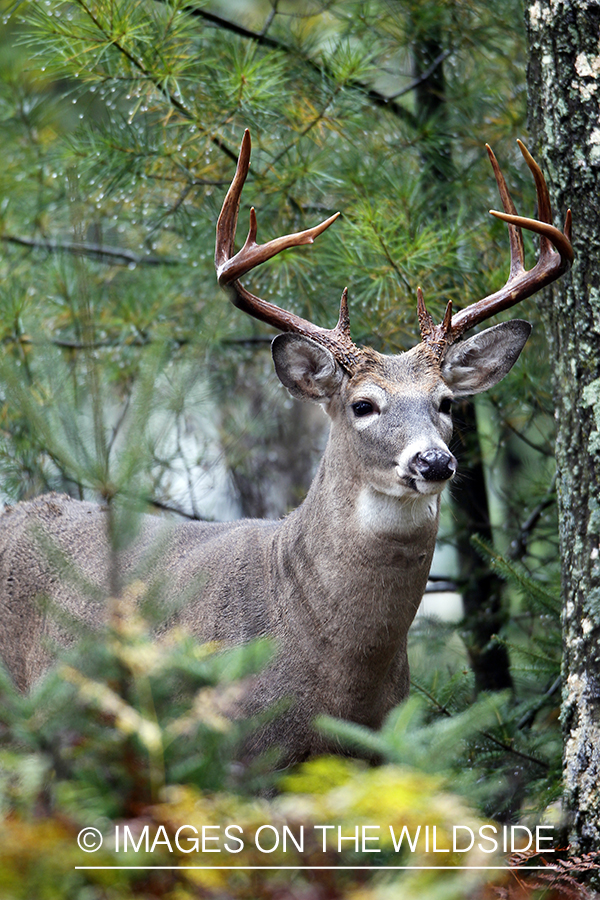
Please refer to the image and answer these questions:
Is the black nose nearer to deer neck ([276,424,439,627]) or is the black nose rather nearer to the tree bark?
deer neck ([276,424,439,627])

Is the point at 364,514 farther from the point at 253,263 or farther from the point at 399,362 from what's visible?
the point at 253,263

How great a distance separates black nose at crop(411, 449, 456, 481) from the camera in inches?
140

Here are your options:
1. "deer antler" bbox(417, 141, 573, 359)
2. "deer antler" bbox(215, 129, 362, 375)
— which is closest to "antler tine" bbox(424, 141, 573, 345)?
"deer antler" bbox(417, 141, 573, 359)

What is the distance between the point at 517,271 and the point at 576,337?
58 cm

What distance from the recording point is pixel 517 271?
14.1 feet

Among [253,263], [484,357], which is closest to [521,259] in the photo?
[484,357]

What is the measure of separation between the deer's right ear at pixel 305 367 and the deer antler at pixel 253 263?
2.0 inches

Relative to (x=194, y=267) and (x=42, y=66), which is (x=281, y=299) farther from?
(x=42, y=66)

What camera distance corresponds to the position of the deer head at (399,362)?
12.3 ft

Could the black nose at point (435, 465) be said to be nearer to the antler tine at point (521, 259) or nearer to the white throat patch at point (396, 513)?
the white throat patch at point (396, 513)

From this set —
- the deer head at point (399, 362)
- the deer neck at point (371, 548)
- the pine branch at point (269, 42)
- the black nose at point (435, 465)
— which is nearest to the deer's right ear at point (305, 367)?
the deer head at point (399, 362)

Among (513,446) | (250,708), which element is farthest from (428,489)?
(513,446)

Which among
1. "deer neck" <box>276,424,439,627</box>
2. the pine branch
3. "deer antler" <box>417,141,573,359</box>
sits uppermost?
the pine branch

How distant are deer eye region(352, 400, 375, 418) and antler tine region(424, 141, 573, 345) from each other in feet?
1.72
